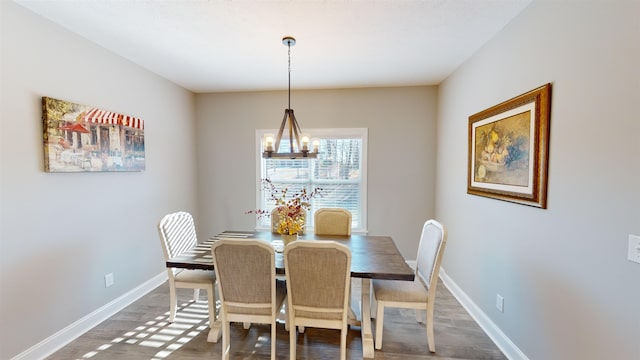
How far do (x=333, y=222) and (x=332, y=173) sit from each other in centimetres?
115

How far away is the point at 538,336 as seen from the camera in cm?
179

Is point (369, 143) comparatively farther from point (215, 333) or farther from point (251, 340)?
point (215, 333)

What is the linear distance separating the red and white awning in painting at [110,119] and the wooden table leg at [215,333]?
6.75 ft

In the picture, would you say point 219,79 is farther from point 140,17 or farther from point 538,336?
point 538,336

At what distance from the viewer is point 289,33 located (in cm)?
228

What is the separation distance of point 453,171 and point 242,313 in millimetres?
2664

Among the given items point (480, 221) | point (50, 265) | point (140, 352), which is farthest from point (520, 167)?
point (50, 265)

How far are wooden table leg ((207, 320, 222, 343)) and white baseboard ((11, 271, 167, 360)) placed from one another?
44.2 inches

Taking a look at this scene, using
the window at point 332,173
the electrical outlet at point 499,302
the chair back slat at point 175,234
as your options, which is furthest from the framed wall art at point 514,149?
the chair back slat at point 175,234

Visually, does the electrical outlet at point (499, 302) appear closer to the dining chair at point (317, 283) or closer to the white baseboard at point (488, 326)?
the white baseboard at point (488, 326)

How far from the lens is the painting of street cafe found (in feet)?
6.76

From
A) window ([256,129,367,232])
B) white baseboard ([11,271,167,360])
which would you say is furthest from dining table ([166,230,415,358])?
window ([256,129,367,232])

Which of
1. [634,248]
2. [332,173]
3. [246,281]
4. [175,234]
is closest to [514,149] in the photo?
[634,248]

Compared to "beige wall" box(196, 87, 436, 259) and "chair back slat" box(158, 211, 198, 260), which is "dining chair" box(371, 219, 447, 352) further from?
"chair back slat" box(158, 211, 198, 260)
